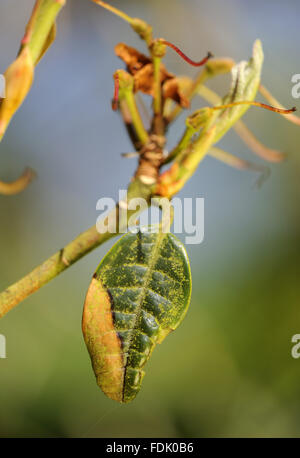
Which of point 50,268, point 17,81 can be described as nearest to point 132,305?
point 50,268

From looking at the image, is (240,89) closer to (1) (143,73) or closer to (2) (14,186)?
(1) (143,73)

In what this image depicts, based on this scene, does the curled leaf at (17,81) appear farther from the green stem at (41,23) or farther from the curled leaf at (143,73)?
the curled leaf at (143,73)

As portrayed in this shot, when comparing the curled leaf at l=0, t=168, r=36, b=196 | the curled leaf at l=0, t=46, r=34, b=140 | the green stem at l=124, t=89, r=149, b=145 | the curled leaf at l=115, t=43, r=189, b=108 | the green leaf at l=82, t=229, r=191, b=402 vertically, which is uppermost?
the curled leaf at l=115, t=43, r=189, b=108

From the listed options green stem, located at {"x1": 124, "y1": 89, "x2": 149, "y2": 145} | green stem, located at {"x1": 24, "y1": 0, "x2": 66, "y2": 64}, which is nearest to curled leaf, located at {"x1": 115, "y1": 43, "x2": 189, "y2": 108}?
green stem, located at {"x1": 124, "y1": 89, "x2": 149, "y2": 145}

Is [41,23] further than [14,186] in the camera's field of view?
No

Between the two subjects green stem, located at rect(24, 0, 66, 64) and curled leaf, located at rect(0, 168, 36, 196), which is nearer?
green stem, located at rect(24, 0, 66, 64)

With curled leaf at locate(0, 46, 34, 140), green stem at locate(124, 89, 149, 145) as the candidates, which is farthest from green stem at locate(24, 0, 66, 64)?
green stem at locate(124, 89, 149, 145)

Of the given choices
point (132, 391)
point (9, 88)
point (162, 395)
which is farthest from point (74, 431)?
point (9, 88)

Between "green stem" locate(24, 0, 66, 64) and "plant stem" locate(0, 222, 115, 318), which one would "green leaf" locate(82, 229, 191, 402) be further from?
"green stem" locate(24, 0, 66, 64)

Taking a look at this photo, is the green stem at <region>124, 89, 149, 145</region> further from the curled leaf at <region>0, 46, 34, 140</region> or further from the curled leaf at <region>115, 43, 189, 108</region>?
the curled leaf at <region>0, 46, 34, 140</region>

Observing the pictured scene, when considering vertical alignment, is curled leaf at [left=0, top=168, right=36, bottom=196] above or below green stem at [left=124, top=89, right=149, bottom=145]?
below
